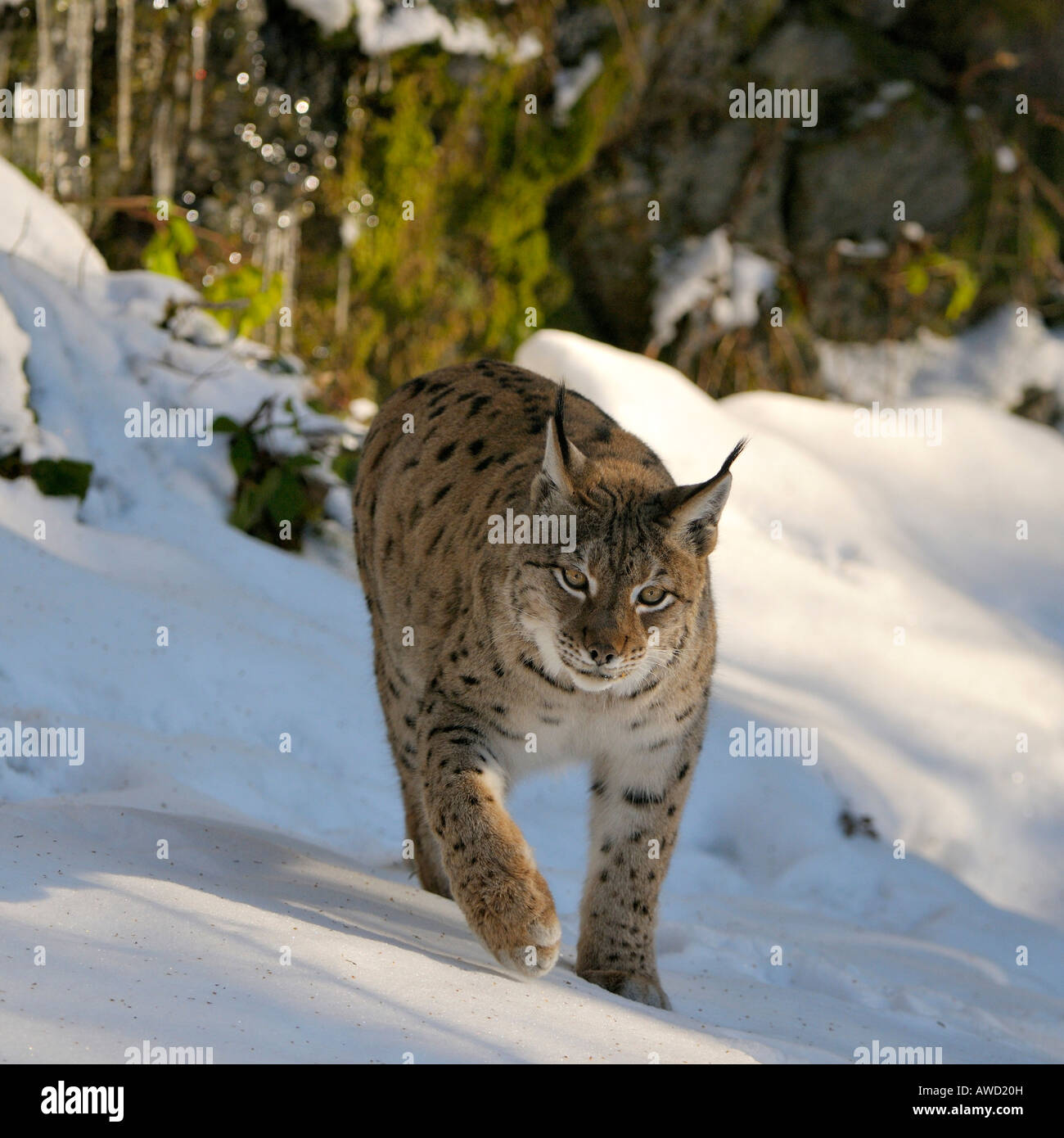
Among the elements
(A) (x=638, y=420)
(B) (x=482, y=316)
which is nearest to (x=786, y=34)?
(B) (x=482, y=316)

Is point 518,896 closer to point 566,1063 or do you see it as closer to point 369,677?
point 566,1063

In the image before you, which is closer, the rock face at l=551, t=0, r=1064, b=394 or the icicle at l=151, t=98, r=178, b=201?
the icicle at l=151, t=98, r=178, b=201

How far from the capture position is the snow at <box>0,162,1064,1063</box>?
11.6 feet

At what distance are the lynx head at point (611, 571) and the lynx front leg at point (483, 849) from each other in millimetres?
404

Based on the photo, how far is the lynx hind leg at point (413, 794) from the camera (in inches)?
210

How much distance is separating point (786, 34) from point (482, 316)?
189 inches

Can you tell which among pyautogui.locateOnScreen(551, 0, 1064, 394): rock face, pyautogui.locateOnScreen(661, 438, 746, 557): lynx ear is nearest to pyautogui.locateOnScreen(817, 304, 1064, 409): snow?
pyautogui.locateOnScreen(551, 0, 1064, 394): rock face

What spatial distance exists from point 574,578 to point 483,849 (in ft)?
2.83

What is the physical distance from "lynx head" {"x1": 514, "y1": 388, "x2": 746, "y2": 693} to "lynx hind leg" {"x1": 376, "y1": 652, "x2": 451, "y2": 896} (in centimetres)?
113

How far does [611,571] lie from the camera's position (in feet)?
14.0

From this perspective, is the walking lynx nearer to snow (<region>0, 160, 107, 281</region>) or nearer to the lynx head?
the lynx head

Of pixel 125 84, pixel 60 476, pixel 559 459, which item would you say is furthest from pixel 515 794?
pixel 125 84

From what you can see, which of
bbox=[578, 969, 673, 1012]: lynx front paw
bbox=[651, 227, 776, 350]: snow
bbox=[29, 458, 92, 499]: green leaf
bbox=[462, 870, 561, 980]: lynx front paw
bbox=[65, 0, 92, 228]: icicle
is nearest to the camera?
bbox=[462, 870, 561, 980]: lynx front paw

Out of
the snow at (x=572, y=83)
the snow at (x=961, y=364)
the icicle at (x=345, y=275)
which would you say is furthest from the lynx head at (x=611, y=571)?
the snow at (x=961, y=364)
